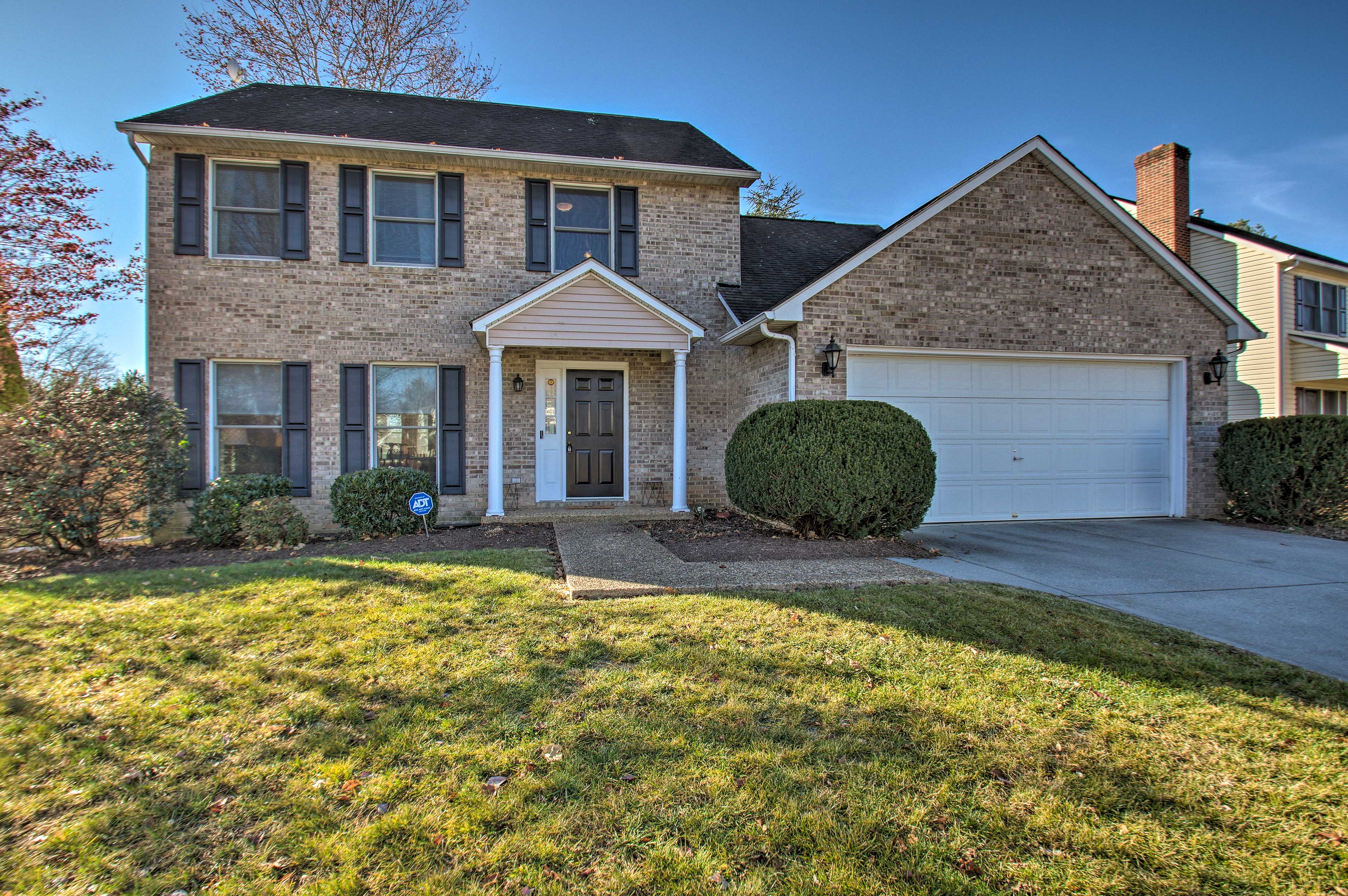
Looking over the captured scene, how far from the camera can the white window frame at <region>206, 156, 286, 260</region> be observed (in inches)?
387

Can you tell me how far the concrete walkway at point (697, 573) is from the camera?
5406 mm

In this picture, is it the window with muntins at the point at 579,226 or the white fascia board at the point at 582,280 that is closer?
the white fascia board at the point at 582,280

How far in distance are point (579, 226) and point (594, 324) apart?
8.00ft

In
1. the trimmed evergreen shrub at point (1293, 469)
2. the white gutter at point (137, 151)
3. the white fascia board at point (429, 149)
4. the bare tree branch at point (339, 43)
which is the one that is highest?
the bare tree branch at point (339, 43)

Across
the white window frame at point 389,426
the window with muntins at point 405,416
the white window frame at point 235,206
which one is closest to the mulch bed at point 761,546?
the white window frame at point 389,426

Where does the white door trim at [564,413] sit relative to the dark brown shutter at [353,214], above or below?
below

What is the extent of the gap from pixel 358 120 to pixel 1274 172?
19571 mm

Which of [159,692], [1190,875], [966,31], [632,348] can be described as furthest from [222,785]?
[966,31]

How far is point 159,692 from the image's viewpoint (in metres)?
3.39

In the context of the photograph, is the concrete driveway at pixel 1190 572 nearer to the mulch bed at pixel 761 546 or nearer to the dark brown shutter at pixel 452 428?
the mulch bed at pixel 761 546

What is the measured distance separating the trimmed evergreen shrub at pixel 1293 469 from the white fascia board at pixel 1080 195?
5.69 ft

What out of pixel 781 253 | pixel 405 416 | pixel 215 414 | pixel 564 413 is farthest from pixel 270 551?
pixel 781 253

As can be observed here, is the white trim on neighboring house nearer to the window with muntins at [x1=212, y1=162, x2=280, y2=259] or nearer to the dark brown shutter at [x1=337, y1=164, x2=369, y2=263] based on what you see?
the dark brown shutter at [x1=337, y1=164, x2=369, y2=263]

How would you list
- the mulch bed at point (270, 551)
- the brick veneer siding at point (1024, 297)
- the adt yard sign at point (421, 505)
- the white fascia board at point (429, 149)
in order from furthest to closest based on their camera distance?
the white fascia board at point (429, 149) < the brick veneer siding at point (1024, 297) < the adt yard sign at point (421, 505) < the mulch bed at point (270, 551)
